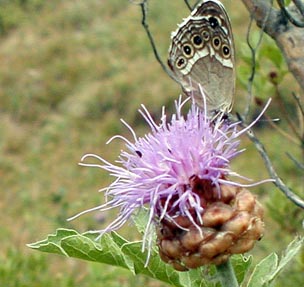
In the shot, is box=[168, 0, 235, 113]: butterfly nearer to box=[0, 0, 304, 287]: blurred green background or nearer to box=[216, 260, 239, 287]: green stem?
box=[216, 260, 239, 287]: green stem

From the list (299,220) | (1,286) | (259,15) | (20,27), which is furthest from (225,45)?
(20,27)

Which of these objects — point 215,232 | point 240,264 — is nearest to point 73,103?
point 240,264

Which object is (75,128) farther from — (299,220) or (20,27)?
(299,220)

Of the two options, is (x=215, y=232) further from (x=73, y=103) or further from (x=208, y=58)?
(x=73, y=103)

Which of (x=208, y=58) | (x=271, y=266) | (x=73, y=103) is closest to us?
(x=271, y=266)

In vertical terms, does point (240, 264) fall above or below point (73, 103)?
above

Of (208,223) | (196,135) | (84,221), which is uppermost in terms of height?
(196,135)

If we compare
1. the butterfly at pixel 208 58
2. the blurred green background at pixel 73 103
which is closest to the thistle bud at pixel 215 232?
the butterfly at pixel 208 58
